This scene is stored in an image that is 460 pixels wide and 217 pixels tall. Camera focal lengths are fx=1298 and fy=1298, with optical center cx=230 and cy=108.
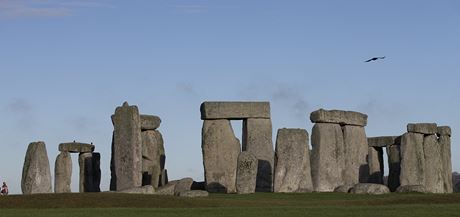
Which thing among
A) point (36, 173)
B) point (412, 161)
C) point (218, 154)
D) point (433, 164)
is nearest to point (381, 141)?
point (433, 164)

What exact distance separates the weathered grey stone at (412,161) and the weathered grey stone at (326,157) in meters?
2.63

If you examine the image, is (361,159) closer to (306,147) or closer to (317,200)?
(306,147)

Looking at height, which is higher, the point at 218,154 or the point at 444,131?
the point at 444,131

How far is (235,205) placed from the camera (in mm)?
36750

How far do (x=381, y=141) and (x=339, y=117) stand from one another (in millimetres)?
4984

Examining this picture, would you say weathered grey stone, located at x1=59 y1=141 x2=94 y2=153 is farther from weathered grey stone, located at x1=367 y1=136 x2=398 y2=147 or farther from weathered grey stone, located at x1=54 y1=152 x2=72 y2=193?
weathered grey stone, located at x1=367 y1=136 x2=398 y2=147

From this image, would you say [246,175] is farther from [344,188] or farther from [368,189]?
[368,189]

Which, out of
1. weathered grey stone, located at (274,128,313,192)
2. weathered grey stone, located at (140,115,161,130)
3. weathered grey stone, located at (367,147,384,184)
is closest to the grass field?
weathered grey stone, located at (274,128,313,192)

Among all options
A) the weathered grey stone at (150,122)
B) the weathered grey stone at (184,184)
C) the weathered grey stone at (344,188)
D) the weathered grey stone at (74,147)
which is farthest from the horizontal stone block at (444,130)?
the weathered grey stone at (74,147)

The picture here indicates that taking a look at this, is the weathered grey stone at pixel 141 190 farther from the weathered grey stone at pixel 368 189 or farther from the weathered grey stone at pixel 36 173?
the weathered grey stone at pixel 368 189

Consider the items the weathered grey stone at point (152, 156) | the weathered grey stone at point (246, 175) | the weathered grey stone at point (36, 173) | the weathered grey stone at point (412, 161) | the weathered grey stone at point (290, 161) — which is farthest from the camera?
the weathered grey stone at point (152, 156)

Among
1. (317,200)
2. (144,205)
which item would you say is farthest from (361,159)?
(144,205)

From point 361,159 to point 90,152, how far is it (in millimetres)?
11436

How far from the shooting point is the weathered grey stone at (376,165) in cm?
5434
